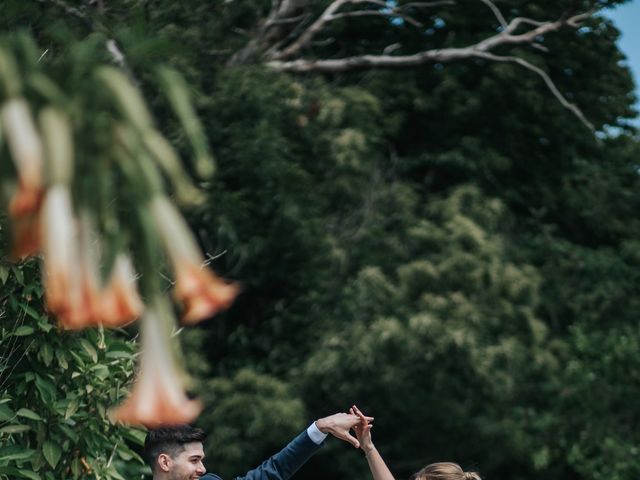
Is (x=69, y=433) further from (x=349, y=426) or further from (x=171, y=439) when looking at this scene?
(x=349, y=426)

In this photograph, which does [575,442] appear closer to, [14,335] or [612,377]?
[612,377]

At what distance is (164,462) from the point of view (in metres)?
4.28

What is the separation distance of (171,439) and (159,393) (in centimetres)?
260

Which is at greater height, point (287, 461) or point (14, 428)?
point (14, 428)

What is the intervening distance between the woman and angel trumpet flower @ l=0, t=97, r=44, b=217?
2.86 meters

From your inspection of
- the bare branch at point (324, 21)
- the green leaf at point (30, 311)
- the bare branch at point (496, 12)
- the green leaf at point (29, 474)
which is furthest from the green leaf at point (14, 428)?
the bare branch at point (496, 12)

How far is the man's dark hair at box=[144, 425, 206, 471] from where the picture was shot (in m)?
4.25

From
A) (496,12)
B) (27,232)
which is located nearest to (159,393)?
(27,232)

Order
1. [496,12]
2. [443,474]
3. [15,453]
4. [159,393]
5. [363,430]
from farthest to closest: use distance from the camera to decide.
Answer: [496,12], [443,474], [363,430], [15,453], [159,393]

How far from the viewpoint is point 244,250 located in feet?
A: 47.9

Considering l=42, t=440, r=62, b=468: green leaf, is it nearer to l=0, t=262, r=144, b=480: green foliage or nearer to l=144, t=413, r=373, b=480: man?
l=0, t=262, r=144, b=480: green foliage

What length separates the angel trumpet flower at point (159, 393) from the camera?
170 centimetres

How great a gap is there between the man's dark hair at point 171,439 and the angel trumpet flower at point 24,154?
2584 mm

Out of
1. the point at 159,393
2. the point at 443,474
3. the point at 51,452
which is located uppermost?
the point at 159,393
